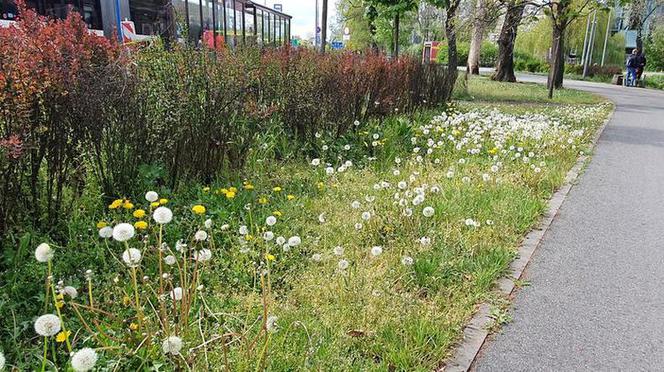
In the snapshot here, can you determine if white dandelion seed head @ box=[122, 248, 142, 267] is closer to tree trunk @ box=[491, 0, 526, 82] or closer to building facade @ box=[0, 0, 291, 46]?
building facade @ box=[0, 0, 291, 46]

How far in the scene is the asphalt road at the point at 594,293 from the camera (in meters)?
2.65

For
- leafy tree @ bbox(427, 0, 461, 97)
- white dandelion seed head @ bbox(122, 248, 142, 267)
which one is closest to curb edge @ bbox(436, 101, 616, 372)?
white dandelion seed head @ bbox(122, 248, 142, 267)

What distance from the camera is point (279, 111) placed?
626cm

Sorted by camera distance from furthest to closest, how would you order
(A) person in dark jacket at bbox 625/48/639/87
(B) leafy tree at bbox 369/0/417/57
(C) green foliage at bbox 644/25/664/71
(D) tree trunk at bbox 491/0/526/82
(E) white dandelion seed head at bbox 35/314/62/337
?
(C) green foliage at bbox 644/25/664/71
(A) person in dark jacket at bbox 625/48/639/87
(D) tree trunk at bbox 491/0/526/82
(B) leafy tree at bbox 369/0/417/57
(E) white dandelion seed head at bbox 35/314/62/337

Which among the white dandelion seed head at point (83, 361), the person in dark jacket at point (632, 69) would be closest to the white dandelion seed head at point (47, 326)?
the white dandelion seed head at point (83, 361)

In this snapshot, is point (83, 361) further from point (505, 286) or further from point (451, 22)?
point (451, 22)

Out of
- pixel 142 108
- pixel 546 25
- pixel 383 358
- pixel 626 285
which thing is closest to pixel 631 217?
pixel 626 285

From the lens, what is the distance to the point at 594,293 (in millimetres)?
3354

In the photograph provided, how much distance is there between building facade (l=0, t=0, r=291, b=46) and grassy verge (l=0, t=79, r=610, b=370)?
8.29 ft

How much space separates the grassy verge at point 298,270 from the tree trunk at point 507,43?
15.6 meters

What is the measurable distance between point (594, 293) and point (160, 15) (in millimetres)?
13279

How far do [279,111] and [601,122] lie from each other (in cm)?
876

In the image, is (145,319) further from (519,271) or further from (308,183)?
(308,183)

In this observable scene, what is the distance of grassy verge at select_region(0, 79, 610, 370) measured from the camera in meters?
2.37
